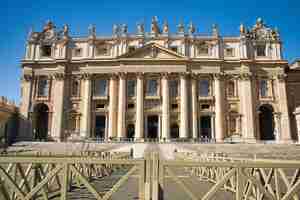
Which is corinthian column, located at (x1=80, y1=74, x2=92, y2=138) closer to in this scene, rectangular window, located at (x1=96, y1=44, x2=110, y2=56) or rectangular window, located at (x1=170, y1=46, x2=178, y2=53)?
rectangular window, located at (x1=96, y1=44, x2=110, y2=56)

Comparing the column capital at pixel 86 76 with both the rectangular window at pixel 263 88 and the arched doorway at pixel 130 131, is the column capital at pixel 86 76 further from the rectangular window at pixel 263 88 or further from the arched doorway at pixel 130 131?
the rectangular window at pixel 263 88

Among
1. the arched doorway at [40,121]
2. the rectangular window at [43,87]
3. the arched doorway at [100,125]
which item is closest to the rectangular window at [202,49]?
the arched doorway at [100,125]

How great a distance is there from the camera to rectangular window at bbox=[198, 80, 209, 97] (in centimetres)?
4175

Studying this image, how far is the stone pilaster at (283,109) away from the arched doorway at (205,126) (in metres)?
10.8

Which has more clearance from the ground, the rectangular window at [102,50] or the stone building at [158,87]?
the rectangular window at [102,50]

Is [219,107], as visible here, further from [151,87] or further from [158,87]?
[151,87]

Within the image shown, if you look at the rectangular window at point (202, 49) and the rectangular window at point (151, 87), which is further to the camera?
the rectangular window at point (202, 49)

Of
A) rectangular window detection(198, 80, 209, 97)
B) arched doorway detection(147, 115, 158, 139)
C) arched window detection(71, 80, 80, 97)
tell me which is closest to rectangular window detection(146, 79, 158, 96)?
arched doorway detection(147, 115, 158, 139)

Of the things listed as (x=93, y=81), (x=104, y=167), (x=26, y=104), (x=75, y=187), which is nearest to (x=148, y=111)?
(x=93, y=81)

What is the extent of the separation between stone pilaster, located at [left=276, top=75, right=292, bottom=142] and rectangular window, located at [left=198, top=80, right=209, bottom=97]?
11004 millimetres

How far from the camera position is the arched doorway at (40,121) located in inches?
1638

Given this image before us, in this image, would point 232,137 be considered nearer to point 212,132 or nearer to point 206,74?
point 212,132

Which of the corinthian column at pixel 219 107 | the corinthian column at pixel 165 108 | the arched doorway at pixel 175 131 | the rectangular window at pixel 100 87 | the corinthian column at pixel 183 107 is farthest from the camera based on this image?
the rectangular window at pixel 100 87

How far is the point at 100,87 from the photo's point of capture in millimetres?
42219
